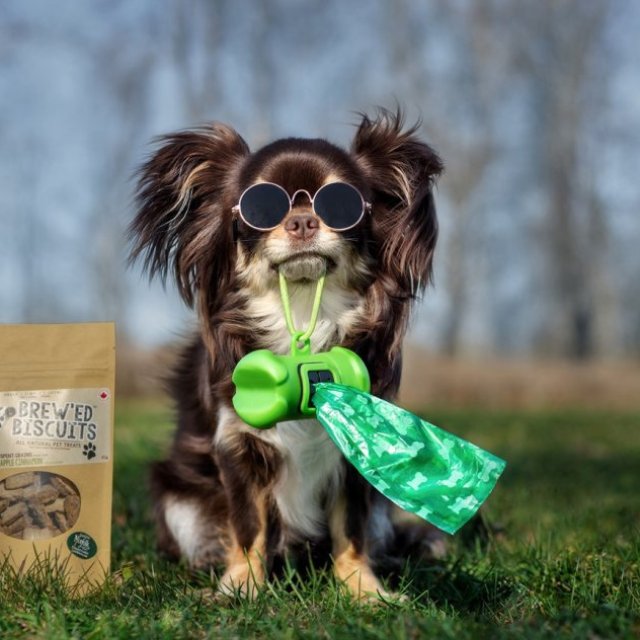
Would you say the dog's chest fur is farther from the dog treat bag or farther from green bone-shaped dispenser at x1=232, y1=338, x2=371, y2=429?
the dog treat bag

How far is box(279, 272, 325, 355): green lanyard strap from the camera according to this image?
282 centimetres

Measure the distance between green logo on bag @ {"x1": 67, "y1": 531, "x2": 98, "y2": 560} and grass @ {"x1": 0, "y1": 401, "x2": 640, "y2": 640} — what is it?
13cm

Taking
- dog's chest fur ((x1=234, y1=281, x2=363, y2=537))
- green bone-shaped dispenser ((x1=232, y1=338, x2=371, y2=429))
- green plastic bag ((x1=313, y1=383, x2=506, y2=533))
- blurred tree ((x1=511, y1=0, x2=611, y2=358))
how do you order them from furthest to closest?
blurred tree ((x1=511, y1=0, x2=611, y2=358)), dog's chest fur ((x1=234, y1=281, x2=363, y2=537)), green bone-shaped dispenser ((x1=232, y1=338, x2=371, y2=429)), green plastic bag ((x1=313, y1=383, x2=506, y2=533))

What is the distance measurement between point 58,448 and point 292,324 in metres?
0.82

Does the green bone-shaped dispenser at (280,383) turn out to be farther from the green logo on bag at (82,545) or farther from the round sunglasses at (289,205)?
the green logo on bag at (82,545)

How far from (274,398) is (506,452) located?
15.7ft

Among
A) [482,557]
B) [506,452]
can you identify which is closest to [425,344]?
[506,452]

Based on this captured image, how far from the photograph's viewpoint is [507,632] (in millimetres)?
2031

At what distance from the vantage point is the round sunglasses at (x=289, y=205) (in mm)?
2826

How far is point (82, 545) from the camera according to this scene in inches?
108

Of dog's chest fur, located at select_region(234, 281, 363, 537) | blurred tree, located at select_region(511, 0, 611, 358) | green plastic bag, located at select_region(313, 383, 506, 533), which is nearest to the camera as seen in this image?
green plastic bag, located at select_region(313, 383, 506, 533)

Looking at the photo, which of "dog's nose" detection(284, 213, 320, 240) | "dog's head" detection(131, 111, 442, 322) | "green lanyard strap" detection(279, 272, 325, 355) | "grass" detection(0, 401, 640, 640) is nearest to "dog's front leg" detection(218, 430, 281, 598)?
"grass" detection(0, 401, 640, 640)

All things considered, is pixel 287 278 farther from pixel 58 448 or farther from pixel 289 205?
pixel 58 448

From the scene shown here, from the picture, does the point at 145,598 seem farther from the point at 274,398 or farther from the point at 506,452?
the point at 506,452
